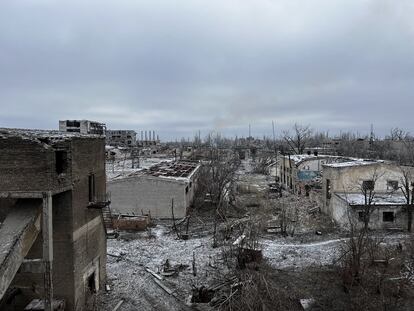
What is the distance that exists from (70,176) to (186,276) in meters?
8.25

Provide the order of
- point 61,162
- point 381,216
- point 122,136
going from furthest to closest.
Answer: point 122,136, point 381,216, point 61,162

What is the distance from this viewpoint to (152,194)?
104 ft

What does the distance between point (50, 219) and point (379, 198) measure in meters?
23.8

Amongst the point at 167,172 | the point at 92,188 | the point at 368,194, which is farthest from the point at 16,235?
the point at 167,172

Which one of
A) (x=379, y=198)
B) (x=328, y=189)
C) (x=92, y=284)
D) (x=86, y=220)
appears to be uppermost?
(x=86, y=220)

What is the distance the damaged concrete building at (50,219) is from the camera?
1242cm

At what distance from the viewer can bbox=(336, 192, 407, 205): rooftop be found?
2734 cm

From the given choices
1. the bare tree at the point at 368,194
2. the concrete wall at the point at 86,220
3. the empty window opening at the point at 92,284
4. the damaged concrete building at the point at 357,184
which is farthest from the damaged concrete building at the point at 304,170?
the empty window opening at the point at 92,284

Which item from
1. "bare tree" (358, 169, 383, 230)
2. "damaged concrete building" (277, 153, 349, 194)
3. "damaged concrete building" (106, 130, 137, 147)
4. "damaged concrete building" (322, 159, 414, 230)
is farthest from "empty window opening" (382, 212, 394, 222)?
"damaged concrete building" (106, 130, 137, 147)

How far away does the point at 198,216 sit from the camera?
33.1m

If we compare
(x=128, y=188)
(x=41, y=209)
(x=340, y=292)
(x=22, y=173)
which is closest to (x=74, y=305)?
(x=41, y=209)

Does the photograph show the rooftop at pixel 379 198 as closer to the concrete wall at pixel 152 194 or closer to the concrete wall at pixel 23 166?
the concrete wall at pixel 152 194

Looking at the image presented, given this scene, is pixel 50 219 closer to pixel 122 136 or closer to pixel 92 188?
pixel 92 188

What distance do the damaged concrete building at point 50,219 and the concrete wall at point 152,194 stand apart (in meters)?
13.4
